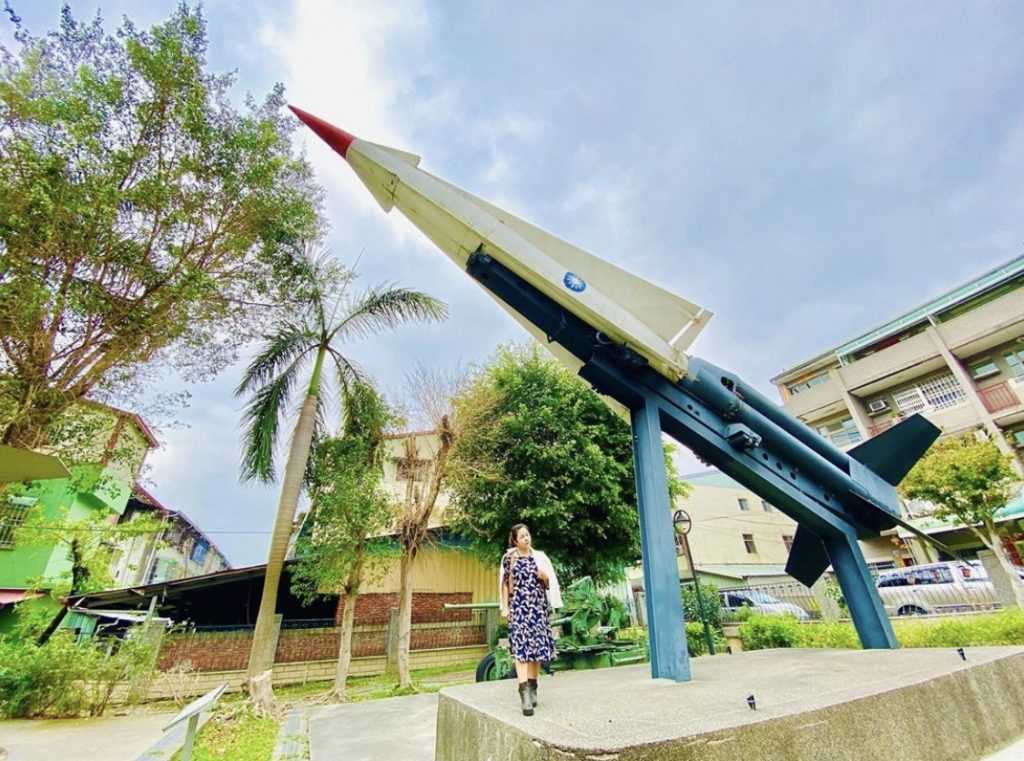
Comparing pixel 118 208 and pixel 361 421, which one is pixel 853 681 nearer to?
pixel 118 208

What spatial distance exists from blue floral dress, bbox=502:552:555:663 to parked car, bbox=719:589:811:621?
984cm

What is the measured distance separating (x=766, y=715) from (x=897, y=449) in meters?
5.46

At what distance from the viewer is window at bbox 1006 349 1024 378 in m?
17.5

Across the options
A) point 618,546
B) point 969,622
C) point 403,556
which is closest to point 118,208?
point 403,556

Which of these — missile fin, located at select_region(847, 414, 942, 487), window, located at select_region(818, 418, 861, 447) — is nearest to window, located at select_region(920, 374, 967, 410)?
window, located at select_region(818, 418, 861, 447)

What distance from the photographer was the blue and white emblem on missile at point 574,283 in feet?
15.8

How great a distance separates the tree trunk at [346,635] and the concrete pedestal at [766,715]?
270 inches

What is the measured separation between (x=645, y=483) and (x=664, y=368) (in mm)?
1259

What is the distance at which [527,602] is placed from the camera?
11.8ft

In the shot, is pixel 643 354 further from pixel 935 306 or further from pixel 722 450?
pixel 935 306

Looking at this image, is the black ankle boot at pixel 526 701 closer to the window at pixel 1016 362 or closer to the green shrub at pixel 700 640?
the green shrub at pixel 700 640

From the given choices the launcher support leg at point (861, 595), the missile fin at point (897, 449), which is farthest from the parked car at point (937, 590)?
the launcher support leg at point (861, 595)

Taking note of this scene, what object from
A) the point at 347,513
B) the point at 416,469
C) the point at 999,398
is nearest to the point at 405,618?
the point at 347,513

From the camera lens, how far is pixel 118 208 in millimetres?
5629
